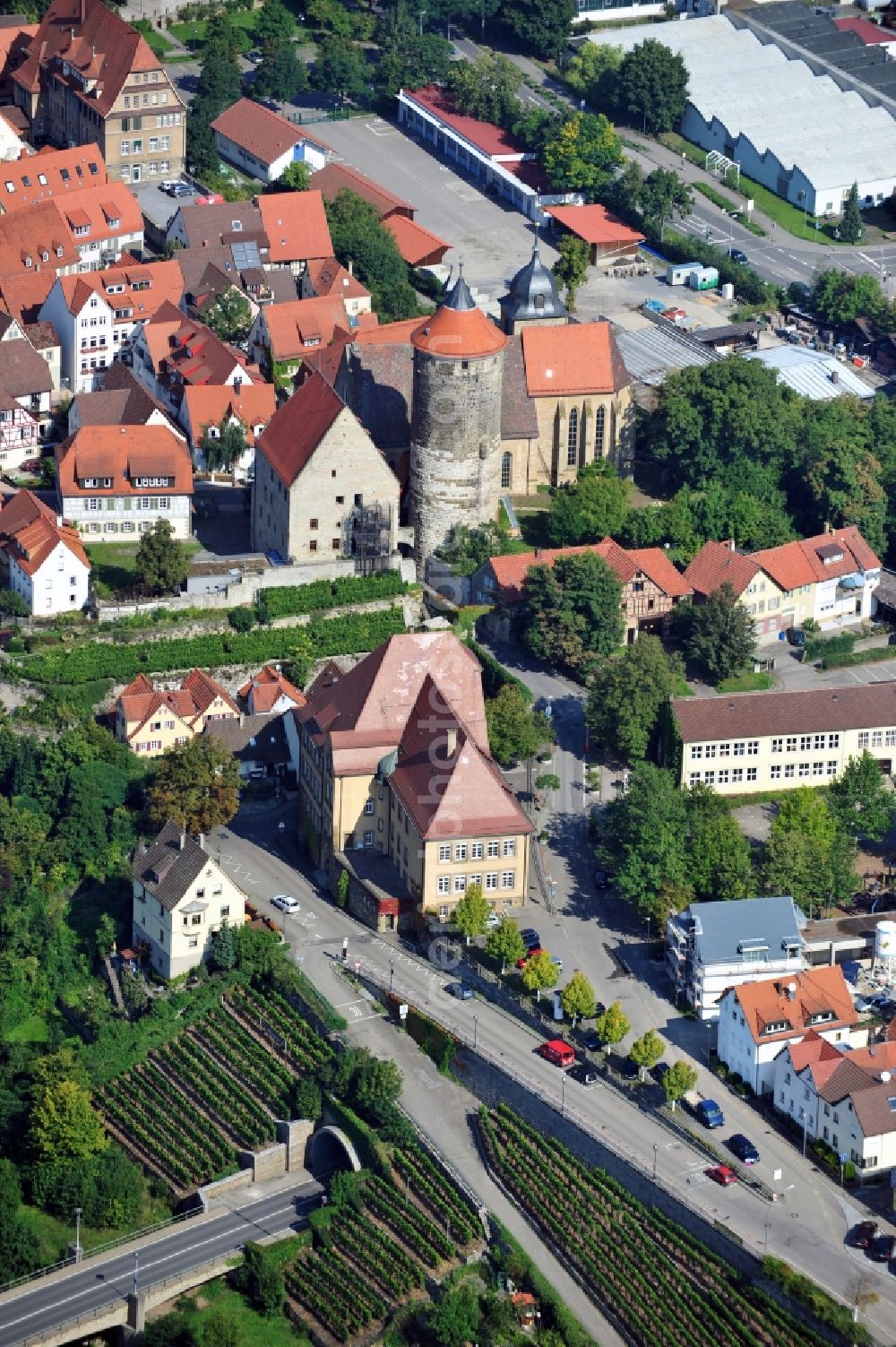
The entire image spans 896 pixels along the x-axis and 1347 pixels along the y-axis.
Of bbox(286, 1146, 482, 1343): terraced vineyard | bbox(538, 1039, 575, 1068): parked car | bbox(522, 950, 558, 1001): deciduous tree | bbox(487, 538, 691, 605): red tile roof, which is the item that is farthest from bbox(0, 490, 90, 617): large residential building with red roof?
bbox(286, 1146, 482, 1343): terraced vineyard

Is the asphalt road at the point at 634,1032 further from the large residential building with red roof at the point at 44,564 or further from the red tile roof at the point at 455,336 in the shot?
the red tile roof at the point at 455,336

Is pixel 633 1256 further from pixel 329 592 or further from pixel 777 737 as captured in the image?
pixel 329 592

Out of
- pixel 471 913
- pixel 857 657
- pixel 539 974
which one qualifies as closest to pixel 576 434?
pixel 857 657

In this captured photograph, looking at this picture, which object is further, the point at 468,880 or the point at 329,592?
the point at 329,592

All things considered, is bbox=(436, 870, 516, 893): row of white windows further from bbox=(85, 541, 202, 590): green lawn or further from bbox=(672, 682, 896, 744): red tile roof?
bbox=(85, 541, 202, 590): green lawn

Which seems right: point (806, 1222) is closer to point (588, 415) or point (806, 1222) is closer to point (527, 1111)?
point (527, 1111)

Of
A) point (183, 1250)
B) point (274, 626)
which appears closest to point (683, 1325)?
point (183, 1250)

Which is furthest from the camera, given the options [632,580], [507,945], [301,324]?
[301,324]
